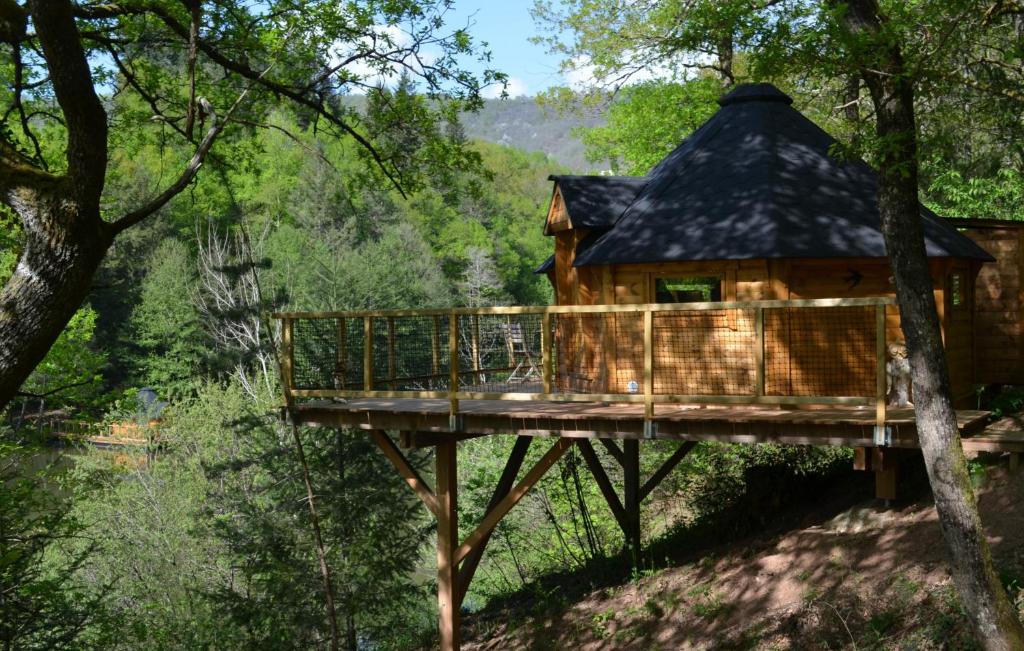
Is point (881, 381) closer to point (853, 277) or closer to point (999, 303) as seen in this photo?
point (853, 277)

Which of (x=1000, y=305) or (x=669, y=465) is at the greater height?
(x=1000, y=305)

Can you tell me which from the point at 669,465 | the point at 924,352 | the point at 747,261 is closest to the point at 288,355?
the point at 747,261

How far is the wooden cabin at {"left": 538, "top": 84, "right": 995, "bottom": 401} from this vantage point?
11008mm

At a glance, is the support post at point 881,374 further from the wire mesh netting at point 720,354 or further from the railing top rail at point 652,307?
the wire mesh netting at point 720,354

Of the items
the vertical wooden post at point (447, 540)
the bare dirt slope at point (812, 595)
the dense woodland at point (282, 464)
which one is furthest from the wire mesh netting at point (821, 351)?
the vertical wooden post at point (447, 540)

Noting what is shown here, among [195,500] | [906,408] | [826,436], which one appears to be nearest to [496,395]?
[826,436]

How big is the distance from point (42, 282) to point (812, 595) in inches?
322

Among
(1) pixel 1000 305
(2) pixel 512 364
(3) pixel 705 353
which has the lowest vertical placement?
(2) pixel 512 364

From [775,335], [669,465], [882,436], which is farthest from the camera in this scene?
[669,465]

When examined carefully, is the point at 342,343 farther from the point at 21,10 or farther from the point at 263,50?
the point at 21,10

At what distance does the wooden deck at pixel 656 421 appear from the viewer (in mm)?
9094

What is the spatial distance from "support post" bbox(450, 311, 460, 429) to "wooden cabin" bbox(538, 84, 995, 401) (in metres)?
1.87

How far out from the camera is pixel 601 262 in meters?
12.1

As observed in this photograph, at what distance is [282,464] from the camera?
15914 mm
